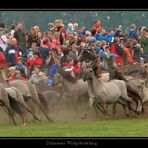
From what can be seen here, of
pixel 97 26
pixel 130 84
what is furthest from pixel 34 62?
pixel 130 84

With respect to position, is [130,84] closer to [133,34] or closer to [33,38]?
[133,34]

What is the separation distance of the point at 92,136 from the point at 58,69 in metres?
5.10

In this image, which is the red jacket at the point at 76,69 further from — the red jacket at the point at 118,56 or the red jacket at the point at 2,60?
the red jacket at the point at 2,60

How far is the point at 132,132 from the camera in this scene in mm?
16172

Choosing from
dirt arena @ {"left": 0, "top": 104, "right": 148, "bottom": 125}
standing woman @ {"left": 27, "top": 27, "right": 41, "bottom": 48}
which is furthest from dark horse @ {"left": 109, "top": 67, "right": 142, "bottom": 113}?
standing woman @ {"left": 27, "top": 27, "right": 41, "bottom": 48}

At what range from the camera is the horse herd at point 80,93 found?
19.2 metres

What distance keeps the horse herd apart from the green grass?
843 millimetres

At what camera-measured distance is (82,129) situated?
16.8 metres

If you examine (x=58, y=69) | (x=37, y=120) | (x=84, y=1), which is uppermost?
(x=84, y=1)

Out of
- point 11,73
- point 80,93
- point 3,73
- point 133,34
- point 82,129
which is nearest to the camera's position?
point 82,129

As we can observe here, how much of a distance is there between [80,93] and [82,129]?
3665 millimetres

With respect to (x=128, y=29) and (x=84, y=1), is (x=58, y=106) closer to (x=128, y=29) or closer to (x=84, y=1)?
(x=128, y=29)

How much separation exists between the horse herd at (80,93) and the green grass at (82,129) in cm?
84

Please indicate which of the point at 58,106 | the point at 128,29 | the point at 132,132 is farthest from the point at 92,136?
the point at 128,29
